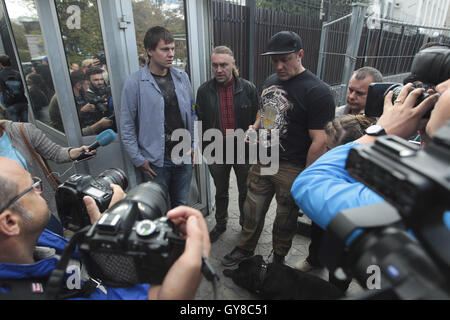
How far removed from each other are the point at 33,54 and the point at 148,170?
1.80 meters

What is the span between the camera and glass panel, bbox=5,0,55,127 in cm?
241

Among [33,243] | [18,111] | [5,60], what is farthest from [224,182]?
[5,60]

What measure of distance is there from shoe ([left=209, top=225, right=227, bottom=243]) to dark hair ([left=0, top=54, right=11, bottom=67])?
Answer: 4.30 meters

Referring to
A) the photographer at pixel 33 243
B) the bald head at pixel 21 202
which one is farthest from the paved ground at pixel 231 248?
the bald head at pixel 21 202

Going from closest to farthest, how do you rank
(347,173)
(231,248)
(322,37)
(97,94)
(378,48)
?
(347,173)
(97,94)
(231,248)
(322,37)
(378,48)

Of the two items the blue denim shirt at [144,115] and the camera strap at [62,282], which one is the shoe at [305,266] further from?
the camera strap at [62,282]

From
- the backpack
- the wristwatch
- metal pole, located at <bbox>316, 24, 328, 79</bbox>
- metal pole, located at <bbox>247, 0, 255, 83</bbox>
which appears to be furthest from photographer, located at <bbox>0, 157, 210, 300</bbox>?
metal pole, located at <bbox>247, 0, 255, 83</bbox>

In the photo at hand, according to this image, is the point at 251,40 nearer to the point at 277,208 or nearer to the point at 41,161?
the point at 277,208

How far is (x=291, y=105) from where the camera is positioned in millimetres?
2168

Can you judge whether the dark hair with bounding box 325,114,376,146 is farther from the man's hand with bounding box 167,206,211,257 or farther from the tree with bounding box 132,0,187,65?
the tree with bounding box 132,0,187,65

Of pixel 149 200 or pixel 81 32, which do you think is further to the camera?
pixel 81 32

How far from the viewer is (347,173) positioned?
976 mm

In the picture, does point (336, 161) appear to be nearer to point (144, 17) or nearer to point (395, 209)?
point (395, 209)
